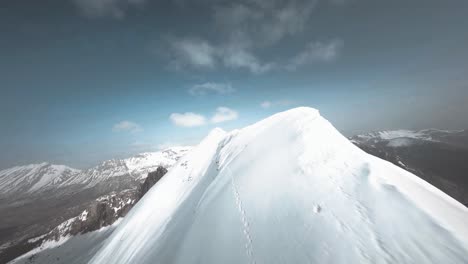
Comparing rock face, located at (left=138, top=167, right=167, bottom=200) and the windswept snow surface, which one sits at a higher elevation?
the windswept snow surface

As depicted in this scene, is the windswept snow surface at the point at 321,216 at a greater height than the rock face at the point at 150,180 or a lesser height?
greater

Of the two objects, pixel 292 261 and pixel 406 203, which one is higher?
pixel 406 203

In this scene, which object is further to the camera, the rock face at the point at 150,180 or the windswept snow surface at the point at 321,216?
the rock face at the point at 150,180

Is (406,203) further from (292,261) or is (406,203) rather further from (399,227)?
(292,261)

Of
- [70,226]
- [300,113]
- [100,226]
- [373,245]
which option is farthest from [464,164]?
[70,226]

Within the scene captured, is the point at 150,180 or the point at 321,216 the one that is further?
the point at 150,180

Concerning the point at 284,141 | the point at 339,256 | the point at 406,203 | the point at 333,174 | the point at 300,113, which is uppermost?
the point at 300,113

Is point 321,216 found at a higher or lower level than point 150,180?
higher

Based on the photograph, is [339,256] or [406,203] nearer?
[339,256]

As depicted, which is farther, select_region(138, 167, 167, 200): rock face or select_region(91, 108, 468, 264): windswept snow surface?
select_region(138, 167, 167, 200): rock face

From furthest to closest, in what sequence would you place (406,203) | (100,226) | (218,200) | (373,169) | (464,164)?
(464,164), (100,226), (218,200), (373,169), (406,203)

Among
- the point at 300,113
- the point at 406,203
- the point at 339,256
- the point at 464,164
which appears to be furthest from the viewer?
the point at 464,164
